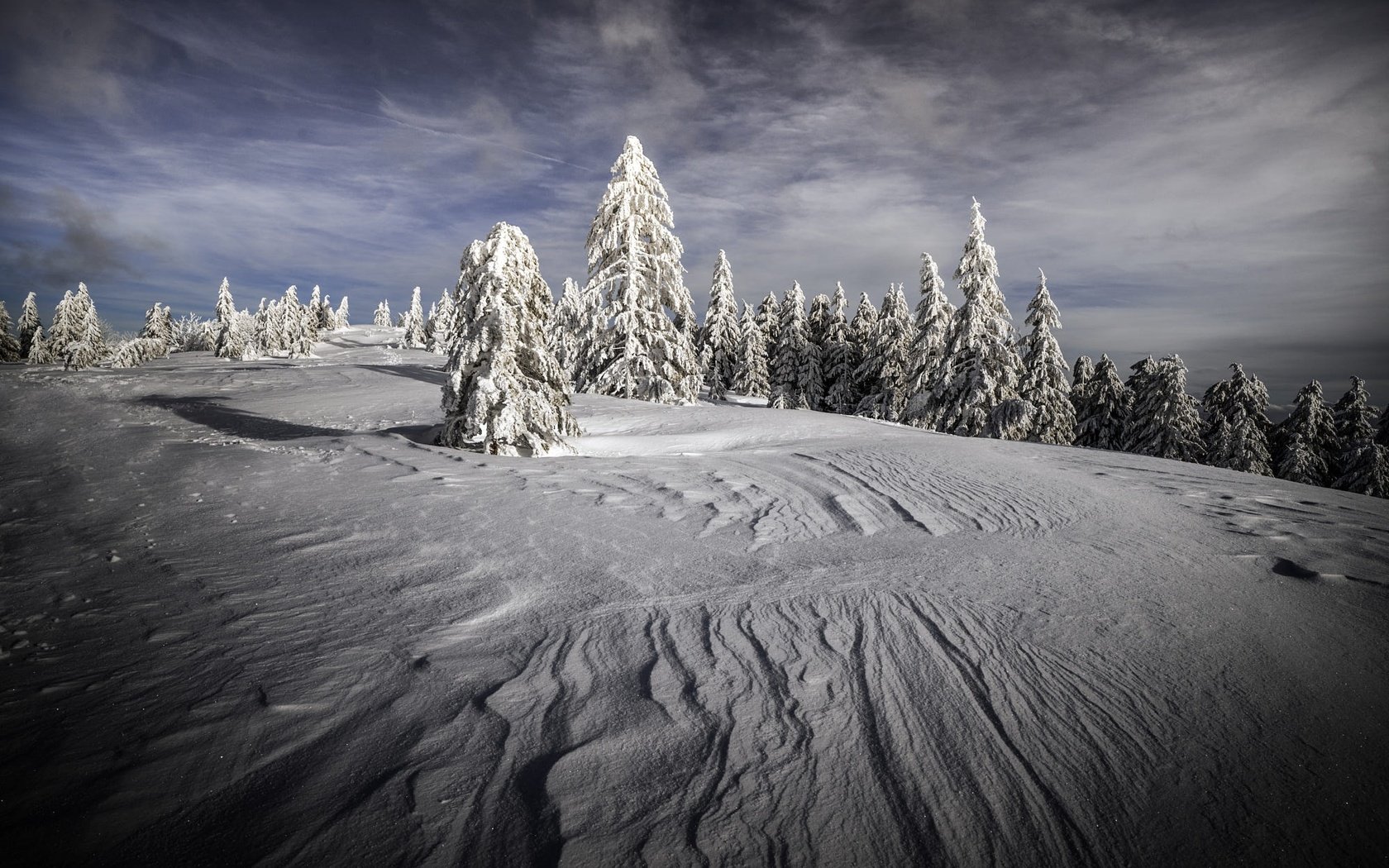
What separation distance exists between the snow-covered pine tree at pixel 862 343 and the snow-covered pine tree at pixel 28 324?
77.6m

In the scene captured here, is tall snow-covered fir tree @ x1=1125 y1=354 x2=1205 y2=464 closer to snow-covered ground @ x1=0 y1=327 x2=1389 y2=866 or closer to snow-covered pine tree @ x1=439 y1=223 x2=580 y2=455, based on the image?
snow-covered ground @ x1=0 y1=327 x2=1389 y2=866

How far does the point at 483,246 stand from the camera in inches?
423

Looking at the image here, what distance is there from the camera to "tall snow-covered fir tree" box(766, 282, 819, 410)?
136 feet

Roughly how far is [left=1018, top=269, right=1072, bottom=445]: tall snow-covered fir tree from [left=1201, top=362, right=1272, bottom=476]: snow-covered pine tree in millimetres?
3390

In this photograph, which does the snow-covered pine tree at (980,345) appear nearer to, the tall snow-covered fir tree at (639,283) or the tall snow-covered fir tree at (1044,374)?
the tall snow-covered fir tree at (1044,374)

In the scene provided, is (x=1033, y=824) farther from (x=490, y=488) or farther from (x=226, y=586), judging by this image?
(x=490, y=488)

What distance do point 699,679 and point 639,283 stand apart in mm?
19867

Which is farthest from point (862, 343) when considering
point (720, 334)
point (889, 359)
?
point (720, 334)

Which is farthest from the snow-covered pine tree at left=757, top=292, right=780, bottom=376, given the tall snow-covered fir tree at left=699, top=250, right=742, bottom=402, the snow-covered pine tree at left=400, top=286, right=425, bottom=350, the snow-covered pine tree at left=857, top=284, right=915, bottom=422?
the snow-covered pine tree at left=400, top=286, right=425, bottom=350

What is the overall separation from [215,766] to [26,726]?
3.66 feet

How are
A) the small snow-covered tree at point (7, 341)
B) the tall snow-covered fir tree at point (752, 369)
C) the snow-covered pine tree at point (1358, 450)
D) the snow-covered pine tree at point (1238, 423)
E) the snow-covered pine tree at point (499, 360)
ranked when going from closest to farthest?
the snow-covered pine tree at point (499, 360) → the snow-covered pine tree at point (1358, 450) → the snow-covered pine tree at point (1238, 423) → the tall snow-covered fir tree at point (752, 369) → the small snow-covered tree at point (7, 341)

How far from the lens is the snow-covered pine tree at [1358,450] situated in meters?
24.9

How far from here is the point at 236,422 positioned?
13.4 meters

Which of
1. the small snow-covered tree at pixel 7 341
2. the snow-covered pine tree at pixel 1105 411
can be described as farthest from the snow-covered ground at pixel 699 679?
the small snow-covered tree at pixel 7 341
